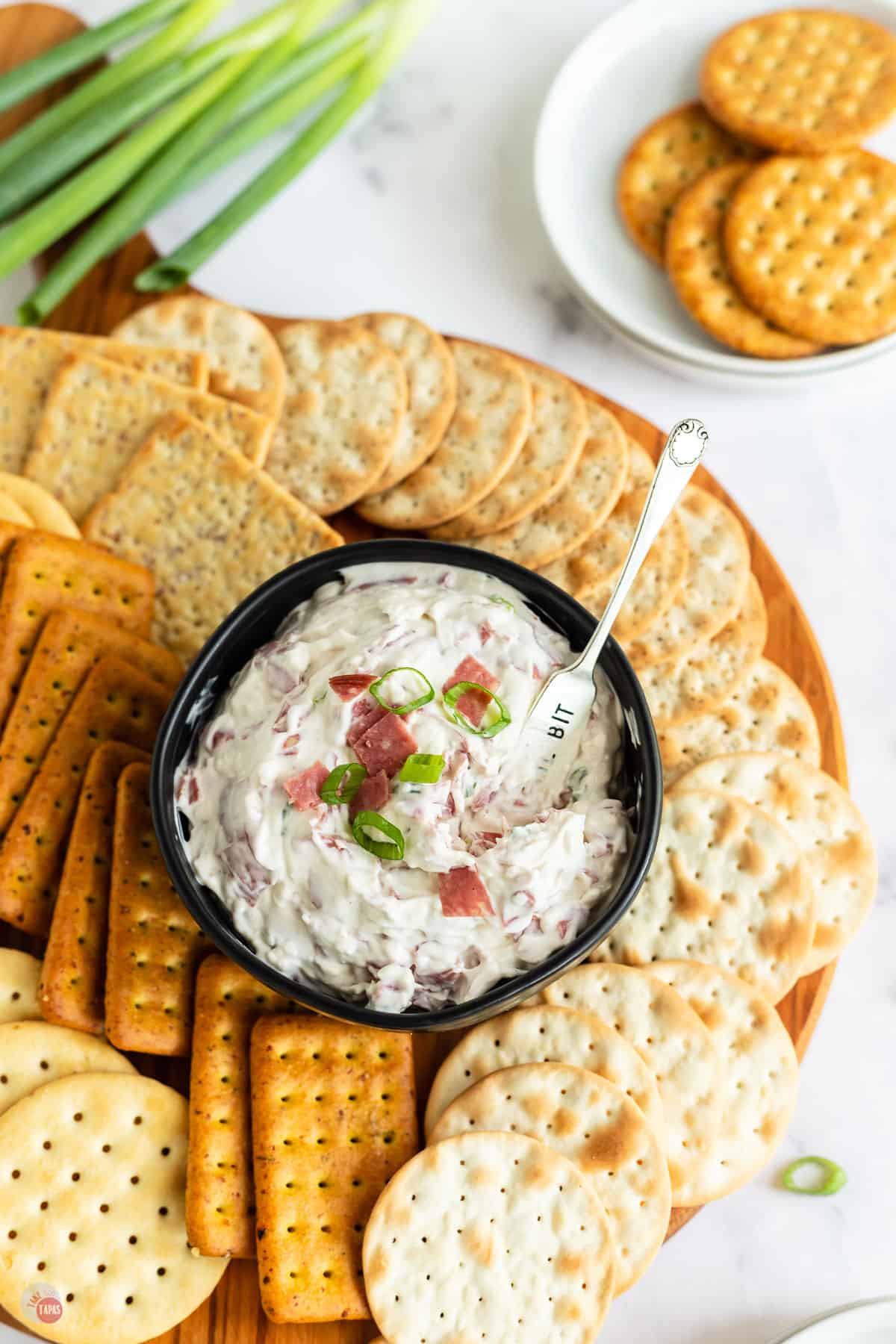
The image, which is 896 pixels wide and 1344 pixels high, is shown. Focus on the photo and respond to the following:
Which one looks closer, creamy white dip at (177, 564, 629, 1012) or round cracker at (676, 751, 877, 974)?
creamy white dip at (177, 564, 629, 1012)

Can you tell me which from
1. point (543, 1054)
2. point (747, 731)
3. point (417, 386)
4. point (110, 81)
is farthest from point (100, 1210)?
point (110, 81)

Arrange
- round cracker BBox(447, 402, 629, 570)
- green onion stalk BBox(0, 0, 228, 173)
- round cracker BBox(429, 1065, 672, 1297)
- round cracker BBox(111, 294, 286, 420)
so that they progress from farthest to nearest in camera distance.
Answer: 1. green onion stalk BBox(0, 0, 228, 173)
2. round cracker BBox(111, 294, 286, 420)
3. round cracker BBox(447, 402, 629, 570)
4. round cracker BBox(429, 1065, 672, 1297)

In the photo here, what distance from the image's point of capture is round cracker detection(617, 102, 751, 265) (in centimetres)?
298

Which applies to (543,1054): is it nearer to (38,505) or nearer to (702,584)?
(702,584)

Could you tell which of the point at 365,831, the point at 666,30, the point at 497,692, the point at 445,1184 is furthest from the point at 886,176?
the point at 445,1184

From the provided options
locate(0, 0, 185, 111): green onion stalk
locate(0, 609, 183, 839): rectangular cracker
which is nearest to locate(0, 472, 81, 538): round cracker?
locate(0, 609, 183, 839): rectangular cracker

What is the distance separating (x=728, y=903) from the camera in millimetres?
2422

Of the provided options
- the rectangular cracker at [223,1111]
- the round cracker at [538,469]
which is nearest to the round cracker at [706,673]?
the round cracker at [538,469]

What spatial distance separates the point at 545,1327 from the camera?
215cm

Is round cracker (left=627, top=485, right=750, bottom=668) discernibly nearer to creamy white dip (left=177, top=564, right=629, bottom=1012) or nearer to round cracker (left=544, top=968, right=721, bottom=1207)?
creamy white dip (left=177, top=564, right=629, bottom=1012)

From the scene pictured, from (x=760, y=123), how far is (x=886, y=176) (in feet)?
1.03

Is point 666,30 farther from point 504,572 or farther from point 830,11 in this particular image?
point 504,572

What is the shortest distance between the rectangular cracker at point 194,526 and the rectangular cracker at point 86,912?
0.35 m

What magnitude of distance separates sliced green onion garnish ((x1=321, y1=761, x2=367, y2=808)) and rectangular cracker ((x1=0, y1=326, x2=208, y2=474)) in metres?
1.14
